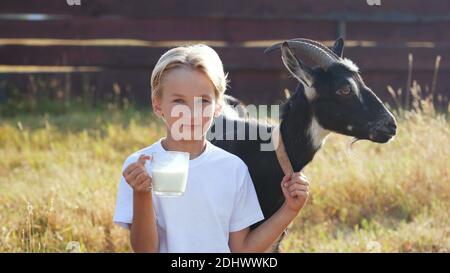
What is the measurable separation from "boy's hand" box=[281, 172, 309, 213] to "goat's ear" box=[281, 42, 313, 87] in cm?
160

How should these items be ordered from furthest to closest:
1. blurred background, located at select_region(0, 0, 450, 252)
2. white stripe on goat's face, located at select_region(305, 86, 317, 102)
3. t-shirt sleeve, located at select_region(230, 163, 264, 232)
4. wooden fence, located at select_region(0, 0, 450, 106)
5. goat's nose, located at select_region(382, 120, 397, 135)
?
wooden fence, located at select_region(0, 0, 450, 106) → blurred background, located at select_region(0, 0, 450, 252) → white stripe on goat's face, located at select_region(305, 86, 317, 102) → goat's nose, located at select_region(382, 120, 397, 135) → t-shirt sleeve, located at select_region(230, 163, 264, 232)

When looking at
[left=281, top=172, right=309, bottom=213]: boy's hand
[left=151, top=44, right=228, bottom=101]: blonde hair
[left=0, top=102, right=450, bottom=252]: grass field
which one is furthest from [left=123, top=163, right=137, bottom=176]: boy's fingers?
[left=0, top=102, right=450, bottom=252]: grass field

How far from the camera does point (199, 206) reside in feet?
9.63

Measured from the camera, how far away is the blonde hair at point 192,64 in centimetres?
293

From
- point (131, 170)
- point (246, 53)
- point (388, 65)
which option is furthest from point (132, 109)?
point (131, 170)

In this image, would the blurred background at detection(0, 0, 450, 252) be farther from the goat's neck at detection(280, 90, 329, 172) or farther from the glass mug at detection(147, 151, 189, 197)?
the glass mug at detection(147, 151, 189, 197)

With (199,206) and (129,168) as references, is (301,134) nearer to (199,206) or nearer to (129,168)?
Result: (199,206)

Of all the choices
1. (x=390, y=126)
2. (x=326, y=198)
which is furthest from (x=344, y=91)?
(x=326, y=198)

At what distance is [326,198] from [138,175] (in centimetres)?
351

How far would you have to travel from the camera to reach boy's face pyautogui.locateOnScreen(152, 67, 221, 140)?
2900 mm

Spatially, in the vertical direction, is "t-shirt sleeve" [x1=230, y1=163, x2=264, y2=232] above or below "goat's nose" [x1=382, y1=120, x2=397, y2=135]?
below

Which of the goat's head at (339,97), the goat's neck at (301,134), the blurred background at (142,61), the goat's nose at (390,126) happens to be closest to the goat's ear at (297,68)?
the goat's head at (339,97)
